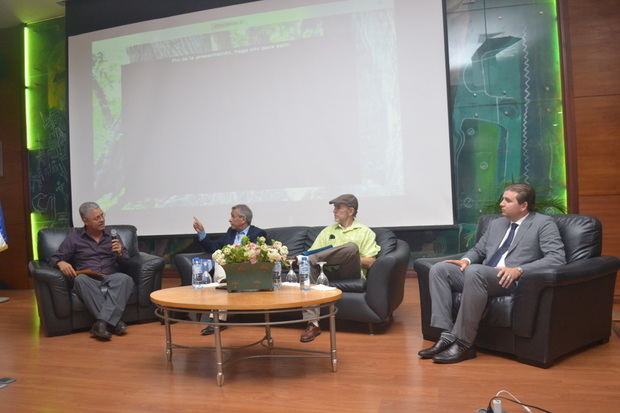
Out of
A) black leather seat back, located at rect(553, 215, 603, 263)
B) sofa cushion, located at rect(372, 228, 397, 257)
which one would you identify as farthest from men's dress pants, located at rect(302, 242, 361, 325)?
black leather seat back, located at rect(553, 215, 603, 263)

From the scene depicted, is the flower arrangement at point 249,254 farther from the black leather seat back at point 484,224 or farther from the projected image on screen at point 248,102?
the projected image on screen at point 248,102

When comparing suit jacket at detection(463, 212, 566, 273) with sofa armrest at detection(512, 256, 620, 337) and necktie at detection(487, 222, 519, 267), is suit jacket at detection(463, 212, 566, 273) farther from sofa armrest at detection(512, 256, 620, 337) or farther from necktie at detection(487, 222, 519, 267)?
sofa armrest at detection(512, 256, 620, 337)

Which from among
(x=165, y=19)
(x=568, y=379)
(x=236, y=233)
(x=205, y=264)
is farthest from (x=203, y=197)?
(x=568, y=379)

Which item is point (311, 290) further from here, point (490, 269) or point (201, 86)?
point (201, 86)

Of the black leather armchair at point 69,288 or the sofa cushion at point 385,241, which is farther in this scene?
the sofa cushion at point 385,241

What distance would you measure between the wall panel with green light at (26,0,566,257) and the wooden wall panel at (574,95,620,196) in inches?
13.7

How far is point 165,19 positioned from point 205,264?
142 inches

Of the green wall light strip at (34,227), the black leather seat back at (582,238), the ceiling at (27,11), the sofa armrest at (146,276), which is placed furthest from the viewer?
the green wall light strip at (34,227)

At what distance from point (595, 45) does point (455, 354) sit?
3201mm

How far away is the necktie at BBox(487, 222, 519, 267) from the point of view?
3146mm

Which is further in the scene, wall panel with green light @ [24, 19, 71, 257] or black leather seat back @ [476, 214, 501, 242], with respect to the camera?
wall panel with green light @ [24, 19, 71, 257]

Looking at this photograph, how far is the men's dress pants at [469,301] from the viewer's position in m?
2.80

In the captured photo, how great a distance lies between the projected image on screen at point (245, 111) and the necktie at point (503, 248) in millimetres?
1803

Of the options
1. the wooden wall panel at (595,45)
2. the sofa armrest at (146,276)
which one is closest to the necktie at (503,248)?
the wooden wall panel at (595,45)
